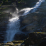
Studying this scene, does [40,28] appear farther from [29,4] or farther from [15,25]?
[29,4]

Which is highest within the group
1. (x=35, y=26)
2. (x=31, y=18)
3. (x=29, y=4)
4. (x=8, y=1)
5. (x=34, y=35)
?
(x=8, y=1)

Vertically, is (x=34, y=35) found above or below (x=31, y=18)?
below

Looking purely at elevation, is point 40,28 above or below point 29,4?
below

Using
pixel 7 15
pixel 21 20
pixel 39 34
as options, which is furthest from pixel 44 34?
pixel 7 15

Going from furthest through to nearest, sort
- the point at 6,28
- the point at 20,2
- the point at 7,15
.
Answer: the point at 20,2
the point at 7,15
the point at 6,28

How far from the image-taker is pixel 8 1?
15883 mm

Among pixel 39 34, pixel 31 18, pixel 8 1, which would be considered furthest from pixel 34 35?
pixel 8 1

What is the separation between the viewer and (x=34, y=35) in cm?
471

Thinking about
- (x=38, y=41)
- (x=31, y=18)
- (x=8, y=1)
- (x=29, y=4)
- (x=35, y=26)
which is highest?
(x=8, y=1)

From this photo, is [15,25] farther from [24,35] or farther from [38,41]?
[38,41]

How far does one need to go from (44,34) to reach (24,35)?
12.8 feet

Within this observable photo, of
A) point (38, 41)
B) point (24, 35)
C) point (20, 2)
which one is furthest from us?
point (20, 2)

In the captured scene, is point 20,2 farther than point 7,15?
Yes

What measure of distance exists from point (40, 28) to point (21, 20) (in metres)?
1.76
